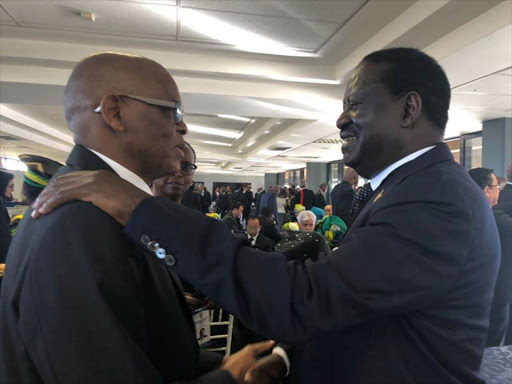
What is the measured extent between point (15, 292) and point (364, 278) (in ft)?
2.46

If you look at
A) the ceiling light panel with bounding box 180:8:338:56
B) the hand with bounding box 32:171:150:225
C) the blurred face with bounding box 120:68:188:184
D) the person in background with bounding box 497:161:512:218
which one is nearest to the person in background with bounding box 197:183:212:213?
the ceiling light panel with bounding box 180:8:338:56

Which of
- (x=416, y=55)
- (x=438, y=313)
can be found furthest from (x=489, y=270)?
(x=416, y=55)

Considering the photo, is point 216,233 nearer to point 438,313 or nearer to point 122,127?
point 122,127

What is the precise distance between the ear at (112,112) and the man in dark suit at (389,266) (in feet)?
0.64

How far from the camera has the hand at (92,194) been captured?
2.63 feet

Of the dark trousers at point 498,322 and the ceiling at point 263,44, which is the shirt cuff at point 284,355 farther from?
the ceiling at point 263,44

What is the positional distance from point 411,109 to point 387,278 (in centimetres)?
52

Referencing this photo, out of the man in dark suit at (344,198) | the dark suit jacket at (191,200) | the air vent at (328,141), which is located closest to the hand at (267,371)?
the man in dark suit at (344,198)

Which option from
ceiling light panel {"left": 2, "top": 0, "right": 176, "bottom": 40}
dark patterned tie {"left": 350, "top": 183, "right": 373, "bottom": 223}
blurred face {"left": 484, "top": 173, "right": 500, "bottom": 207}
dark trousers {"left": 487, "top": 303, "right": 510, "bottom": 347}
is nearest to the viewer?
dark patterned tie {"left": 350, "top": 183, "right": 373, "bottom": 223}

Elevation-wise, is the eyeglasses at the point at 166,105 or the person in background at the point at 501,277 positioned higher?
the eyeglasses at the point at 166,105

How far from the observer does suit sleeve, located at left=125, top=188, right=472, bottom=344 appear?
0.79 metres

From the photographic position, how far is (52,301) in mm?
722

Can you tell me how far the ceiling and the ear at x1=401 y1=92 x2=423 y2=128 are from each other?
2.64 metres

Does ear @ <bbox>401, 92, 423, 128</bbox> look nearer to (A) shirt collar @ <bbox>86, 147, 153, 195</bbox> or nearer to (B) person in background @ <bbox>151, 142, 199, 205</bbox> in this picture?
(A) shirt collar @ <bbox>86, 147, 153, 195</bbox>
